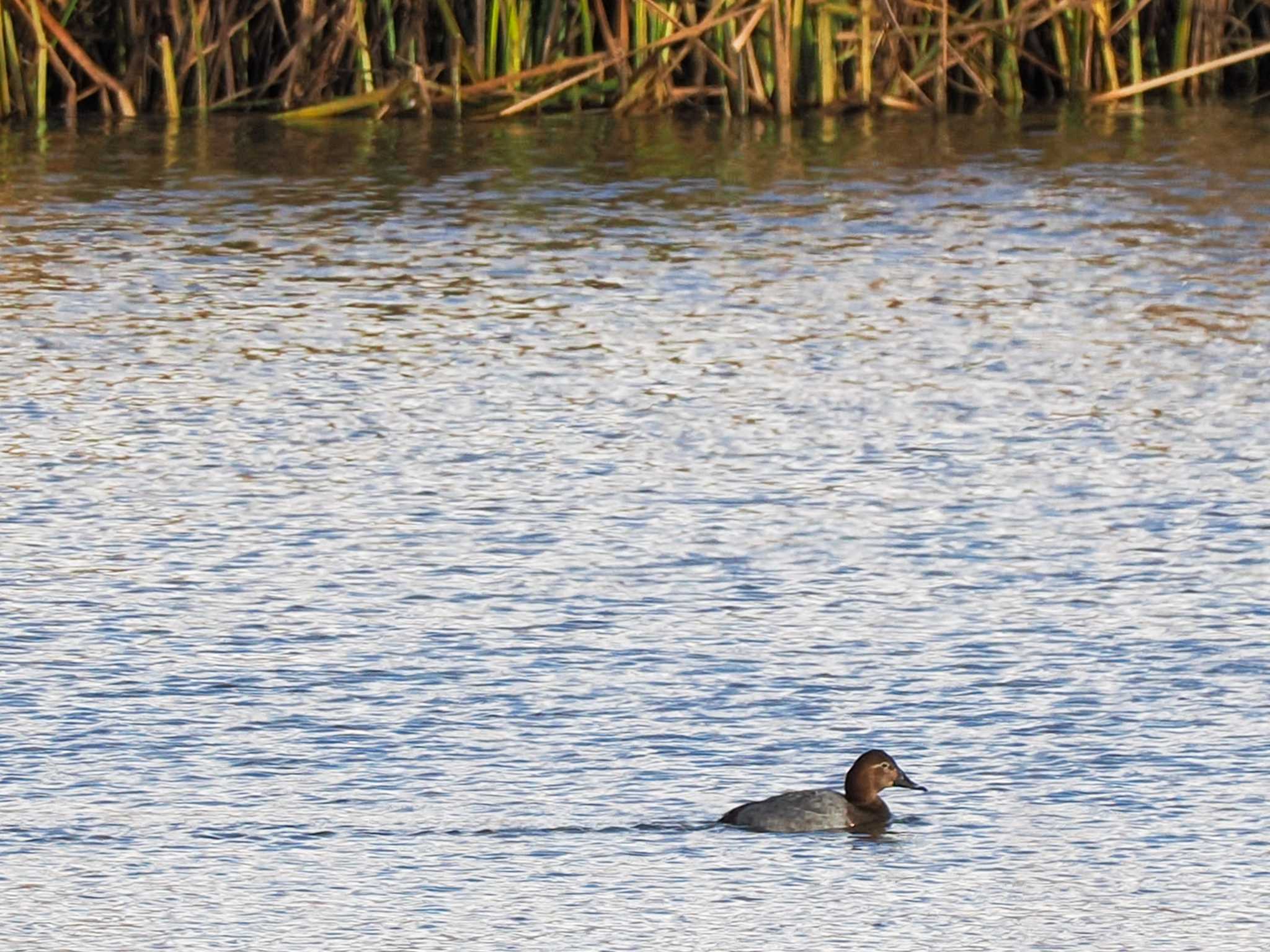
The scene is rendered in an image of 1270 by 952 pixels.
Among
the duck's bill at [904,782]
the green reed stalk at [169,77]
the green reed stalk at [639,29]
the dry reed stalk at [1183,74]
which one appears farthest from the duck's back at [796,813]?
the green reed stalk at [169,77]

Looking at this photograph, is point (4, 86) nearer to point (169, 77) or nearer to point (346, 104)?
point (169, 77)

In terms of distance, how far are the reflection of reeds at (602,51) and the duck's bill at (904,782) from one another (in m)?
8.24

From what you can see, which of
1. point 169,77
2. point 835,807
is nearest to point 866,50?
point 169,77

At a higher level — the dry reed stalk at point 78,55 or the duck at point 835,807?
the dry reed stalk at point 78,55

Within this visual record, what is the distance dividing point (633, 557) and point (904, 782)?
1818 mm

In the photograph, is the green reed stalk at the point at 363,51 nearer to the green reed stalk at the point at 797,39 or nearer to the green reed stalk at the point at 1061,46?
the green reed stalk at the point at 797,39

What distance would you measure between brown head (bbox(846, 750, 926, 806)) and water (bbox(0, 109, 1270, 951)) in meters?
0.09

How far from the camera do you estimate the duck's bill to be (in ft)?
16.6

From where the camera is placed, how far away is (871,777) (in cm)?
501

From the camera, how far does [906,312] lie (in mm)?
9641

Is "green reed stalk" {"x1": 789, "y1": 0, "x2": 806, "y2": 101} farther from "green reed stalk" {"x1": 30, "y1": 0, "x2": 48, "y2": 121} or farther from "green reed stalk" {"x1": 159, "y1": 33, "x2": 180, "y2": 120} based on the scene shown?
"green reed stalk" {"x1": 30, "y1": 0, "x2": 48, "y2": 121}

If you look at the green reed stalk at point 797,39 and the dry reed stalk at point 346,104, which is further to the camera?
the dry reed stalk at point 346,104

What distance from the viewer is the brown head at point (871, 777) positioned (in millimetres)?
5008

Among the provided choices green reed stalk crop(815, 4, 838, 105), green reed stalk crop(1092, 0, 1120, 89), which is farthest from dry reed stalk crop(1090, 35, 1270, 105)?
green reed stalk crop(815, 4, 838, 105)
